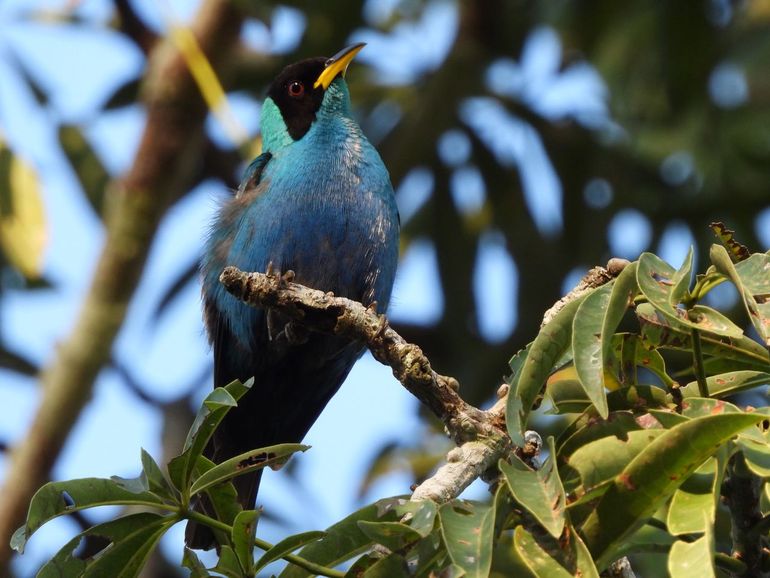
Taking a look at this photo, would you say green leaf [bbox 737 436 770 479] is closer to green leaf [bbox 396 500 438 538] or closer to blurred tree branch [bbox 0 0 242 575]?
green leaf [bbox 396 500 438 538]

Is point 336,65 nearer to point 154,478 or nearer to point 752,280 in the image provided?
point 154,478

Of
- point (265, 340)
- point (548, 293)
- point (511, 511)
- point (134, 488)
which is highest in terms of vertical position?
point (548, 293)

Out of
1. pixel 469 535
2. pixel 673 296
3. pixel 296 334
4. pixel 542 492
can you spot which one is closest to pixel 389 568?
pixel 469 535

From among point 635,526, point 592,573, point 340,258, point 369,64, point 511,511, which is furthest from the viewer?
point 369,64

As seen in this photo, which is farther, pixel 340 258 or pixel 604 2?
pixel 604 2

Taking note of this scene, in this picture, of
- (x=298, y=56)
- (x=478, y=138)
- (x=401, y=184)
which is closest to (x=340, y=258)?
(x=298, y=56)

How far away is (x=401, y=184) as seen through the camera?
23.0 feet

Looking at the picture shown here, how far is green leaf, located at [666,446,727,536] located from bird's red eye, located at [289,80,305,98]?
11.4 feet

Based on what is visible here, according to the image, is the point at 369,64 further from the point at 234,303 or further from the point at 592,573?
the point at 592,573

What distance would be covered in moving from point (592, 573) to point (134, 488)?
0.82m

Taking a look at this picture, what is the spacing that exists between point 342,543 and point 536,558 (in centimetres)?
42

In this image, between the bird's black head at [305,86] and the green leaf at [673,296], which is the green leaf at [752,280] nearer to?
the green leaf at [673,296]

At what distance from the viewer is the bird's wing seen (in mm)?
4820

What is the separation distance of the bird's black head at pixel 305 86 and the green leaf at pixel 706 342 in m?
2.87
